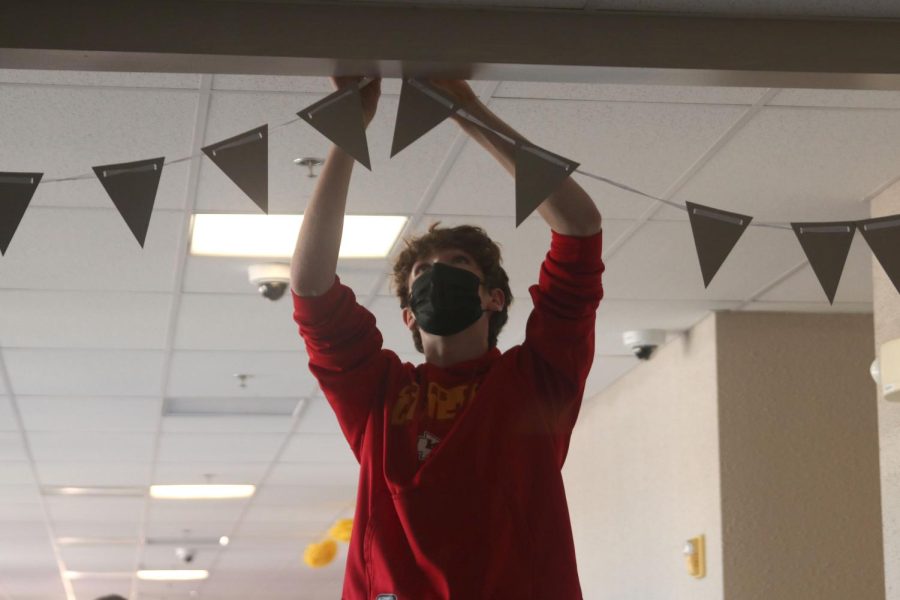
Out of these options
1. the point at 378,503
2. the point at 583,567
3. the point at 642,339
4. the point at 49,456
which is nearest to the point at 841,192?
the point at 642,339

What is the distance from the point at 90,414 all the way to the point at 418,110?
4.06 meters

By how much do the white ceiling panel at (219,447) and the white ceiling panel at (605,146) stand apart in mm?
3017

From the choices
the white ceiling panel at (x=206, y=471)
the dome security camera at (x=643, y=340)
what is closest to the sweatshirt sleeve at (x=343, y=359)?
the dome security camera at (x=643, y=340)

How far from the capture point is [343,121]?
200 centimetres

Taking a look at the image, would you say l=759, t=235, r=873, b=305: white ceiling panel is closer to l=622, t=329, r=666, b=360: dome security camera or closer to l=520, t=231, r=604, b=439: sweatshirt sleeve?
l=622, t=329, r=666, b=360: dome security camera

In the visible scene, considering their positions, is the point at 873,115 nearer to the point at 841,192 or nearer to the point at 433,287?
the point at 841,192

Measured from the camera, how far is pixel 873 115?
2.88 meters

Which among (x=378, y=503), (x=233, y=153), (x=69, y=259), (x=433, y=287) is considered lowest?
(x=378, y=503)

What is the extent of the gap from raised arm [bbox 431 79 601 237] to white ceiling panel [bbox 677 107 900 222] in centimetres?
102

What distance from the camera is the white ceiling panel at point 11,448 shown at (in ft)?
19.8

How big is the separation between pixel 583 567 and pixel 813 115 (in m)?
3.33

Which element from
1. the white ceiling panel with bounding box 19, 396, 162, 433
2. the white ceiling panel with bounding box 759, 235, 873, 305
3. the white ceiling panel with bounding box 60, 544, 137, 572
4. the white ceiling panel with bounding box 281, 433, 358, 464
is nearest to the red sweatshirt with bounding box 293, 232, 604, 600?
the white ceiling panel with bounding box 759, 235, 873, 305

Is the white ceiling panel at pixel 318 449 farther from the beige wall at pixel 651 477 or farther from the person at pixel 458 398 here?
the person at pixel 458 398

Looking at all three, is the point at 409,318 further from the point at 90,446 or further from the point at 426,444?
the point at 90,446
